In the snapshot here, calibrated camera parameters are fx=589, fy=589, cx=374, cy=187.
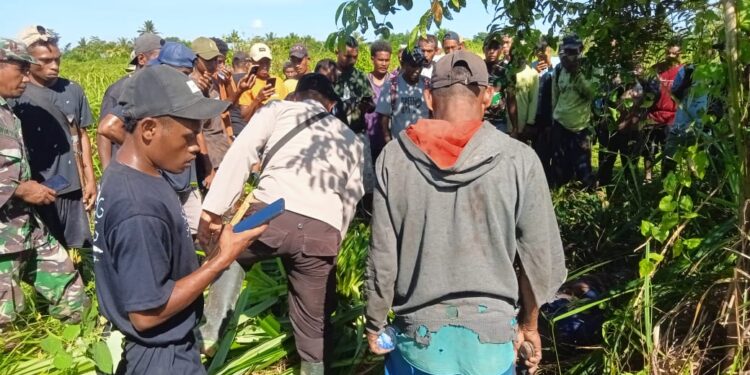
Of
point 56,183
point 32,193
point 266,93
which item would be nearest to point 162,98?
point 32,193

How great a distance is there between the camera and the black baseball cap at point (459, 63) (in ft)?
6.31

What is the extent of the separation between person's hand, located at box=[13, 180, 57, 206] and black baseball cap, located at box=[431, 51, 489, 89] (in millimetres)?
2377

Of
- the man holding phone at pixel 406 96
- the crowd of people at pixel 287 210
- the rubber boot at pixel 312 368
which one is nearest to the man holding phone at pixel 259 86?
the crowd of people at pixel 287 210

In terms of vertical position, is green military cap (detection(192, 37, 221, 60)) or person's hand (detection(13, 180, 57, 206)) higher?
green military cap (detection(192, 37, 221, 60))

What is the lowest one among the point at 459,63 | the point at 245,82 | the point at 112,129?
the point at 112,129

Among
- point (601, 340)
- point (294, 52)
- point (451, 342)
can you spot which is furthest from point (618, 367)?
point (294, 52)

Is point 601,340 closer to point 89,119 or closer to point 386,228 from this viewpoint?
point 386,228

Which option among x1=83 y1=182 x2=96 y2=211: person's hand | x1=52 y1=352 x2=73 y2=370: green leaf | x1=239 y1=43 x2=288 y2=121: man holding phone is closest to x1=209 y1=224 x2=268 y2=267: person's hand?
x1=52 y1=352 x2=73 y2=370: green leaf

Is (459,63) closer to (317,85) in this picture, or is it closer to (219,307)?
(317,85)

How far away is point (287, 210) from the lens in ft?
8.95

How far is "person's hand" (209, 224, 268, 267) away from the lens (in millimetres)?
1774

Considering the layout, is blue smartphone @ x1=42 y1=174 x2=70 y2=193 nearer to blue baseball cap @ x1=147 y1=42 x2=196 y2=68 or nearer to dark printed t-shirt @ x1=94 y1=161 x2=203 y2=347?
blue baseball cap @ x1=147 y1=42 x2=196 y2=68

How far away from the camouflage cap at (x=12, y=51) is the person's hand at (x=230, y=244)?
2.09 m

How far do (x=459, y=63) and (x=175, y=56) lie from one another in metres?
2.61
